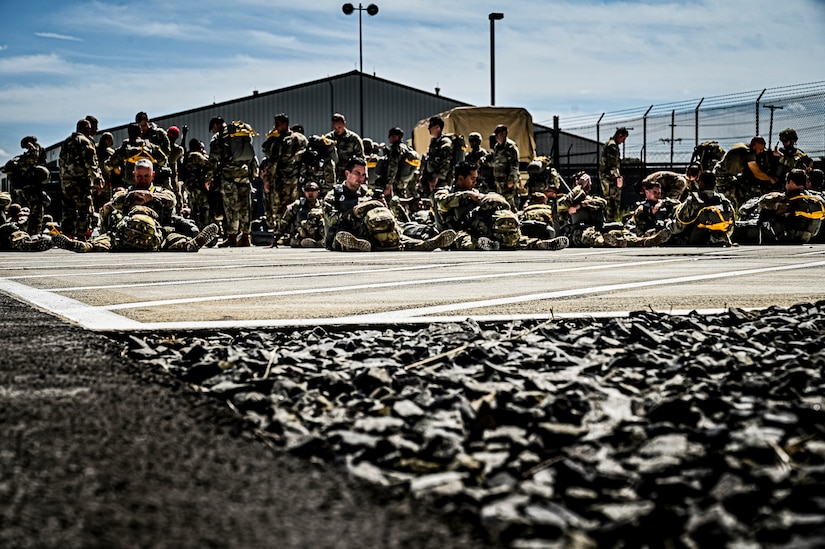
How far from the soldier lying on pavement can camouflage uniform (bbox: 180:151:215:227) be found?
16.3 feet

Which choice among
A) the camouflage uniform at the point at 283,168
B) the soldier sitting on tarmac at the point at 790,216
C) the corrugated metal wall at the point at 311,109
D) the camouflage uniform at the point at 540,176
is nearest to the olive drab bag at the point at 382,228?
the camouflage uniform at the point at 283,168

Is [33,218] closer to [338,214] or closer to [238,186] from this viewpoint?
[238,186]

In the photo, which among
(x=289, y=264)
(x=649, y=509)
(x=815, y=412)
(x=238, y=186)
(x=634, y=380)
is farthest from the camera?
(x=238, y=186)

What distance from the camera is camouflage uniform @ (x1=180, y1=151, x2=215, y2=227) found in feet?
60.7

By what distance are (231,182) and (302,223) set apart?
5.22ft

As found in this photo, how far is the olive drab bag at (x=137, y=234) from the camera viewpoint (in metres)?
12.4

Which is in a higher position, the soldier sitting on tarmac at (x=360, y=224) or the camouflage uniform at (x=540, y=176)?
the camouflage uniform at (x=540, y=176)

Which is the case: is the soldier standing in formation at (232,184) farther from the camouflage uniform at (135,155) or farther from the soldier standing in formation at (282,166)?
the camouflage uniform at (135,155)

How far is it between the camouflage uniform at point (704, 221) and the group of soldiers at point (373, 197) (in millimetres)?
19

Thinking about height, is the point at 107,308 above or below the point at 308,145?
below

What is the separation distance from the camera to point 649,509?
157cm

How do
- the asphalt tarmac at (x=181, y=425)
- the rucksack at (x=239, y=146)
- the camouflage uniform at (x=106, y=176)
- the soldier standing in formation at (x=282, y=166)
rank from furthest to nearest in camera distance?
the camouflage uniform at (x=106, y=176) < the soldier standing in formation at (x=282, y=166) < the rucksack at (x=239, y=146) < the asphalt tarmac at (x=181, y=425)

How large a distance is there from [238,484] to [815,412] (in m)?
1.40

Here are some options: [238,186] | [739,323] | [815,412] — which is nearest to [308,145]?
[238,186]
